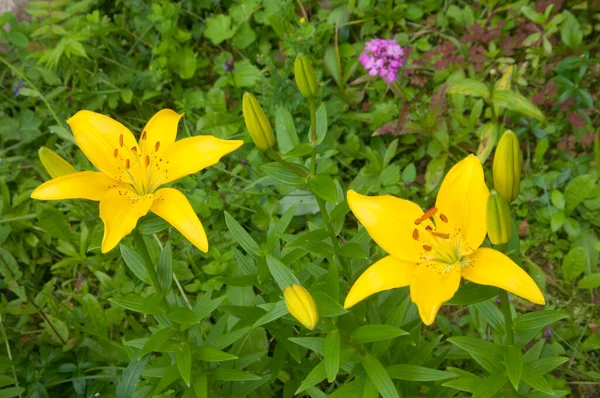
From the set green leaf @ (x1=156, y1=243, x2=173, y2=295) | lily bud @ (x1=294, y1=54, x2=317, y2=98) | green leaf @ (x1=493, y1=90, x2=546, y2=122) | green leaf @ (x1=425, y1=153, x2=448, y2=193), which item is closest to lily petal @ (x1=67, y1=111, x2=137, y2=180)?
green leaf @ (x1=156, y1=243, x2=173, y2=295)

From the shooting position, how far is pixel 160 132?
1.64 m

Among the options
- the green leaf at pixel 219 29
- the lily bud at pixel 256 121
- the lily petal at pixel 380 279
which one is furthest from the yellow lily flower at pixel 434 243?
the green leaf at pixel 219 29

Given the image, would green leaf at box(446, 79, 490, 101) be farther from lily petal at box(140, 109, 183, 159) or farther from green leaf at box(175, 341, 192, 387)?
green leaf at box(175, 341, 192, 387)

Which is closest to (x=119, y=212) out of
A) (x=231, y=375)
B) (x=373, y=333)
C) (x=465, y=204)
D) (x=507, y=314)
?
(x=231, y=375)

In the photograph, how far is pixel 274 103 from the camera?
2.87 metres

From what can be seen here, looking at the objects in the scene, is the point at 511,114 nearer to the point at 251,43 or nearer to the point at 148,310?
the point at 251,43

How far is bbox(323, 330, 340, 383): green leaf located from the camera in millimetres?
1431

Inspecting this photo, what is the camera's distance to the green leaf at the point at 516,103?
8.46 ft

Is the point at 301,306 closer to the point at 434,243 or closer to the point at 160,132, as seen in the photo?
the point at 434,243

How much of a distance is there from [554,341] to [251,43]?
2106 millimetres

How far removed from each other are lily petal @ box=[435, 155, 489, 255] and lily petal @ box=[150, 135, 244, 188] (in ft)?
1.74

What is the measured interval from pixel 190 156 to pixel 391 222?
545 mm

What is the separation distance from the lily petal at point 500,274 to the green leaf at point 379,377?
1.25 ft

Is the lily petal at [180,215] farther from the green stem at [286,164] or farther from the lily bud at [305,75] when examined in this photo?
the lily bud at [305,75]
